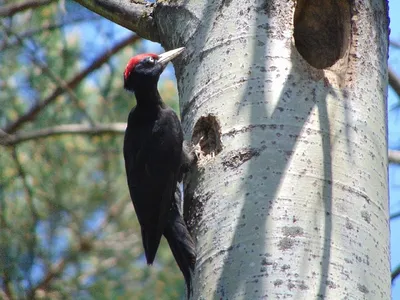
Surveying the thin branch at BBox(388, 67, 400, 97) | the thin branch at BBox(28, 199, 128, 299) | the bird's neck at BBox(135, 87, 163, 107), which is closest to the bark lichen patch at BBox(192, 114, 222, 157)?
the bird's neck at BBox(135, 87, 163, 107)

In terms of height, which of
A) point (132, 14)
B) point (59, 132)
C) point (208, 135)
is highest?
point (59, 132)

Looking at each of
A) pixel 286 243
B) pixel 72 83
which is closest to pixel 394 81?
pixel 286 243

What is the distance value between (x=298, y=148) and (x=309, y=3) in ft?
3.29

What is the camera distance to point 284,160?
266cm

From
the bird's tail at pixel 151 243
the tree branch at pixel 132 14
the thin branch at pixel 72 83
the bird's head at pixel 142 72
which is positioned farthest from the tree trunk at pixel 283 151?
the thin branch at pixel 72 83

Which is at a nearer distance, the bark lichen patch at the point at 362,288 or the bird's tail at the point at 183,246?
the bark lichen patch at the point at 362,288

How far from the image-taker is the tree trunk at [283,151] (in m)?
2.45

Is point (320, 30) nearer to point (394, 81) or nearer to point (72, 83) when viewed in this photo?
point (394, 81)

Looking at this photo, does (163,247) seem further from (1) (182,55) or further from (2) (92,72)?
(1) (182,55)

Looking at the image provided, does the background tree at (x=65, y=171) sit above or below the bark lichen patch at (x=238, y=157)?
above

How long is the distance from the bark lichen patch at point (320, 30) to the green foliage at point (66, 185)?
2573 millimetres

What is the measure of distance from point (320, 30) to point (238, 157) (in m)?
1.01

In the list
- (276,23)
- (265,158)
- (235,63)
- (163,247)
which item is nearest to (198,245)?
(265,158)

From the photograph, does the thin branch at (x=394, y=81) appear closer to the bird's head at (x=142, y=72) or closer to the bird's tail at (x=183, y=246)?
the bird's head at (x=142, y=72)
